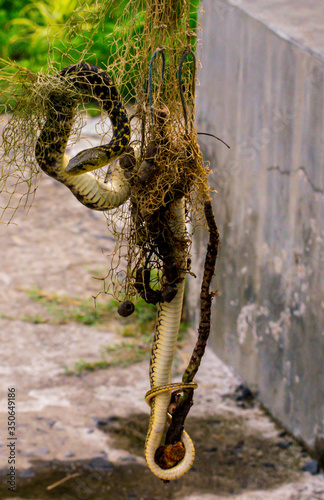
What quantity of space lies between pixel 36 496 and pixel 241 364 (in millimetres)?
2044

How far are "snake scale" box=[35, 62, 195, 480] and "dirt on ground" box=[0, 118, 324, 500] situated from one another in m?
1.24

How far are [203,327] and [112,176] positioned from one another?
1.68ft

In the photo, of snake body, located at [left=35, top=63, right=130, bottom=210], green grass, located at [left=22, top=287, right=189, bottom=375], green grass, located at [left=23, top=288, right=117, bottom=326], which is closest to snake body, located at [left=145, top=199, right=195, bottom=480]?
snake body, located at [left=35, top=63, right=130, bottom=210]

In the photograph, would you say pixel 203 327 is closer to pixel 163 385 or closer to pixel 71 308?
pixel 163 385

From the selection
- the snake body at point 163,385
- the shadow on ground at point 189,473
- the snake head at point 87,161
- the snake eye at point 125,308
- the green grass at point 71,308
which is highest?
the snake head at point 87,161

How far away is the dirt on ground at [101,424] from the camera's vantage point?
157 inches

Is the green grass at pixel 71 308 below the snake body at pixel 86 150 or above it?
below

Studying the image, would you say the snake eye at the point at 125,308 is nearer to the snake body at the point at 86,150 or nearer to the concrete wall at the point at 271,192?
the snake body at the point at 86,150

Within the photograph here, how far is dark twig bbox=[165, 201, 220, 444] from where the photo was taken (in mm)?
1740

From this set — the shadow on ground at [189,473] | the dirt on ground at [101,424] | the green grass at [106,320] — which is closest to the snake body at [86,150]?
the dirt on ground at [101,424]

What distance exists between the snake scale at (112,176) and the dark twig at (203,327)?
47 mm

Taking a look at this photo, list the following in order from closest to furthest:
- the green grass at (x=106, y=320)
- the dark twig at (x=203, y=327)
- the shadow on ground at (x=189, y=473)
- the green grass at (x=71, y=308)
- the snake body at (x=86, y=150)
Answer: the snake body at (x=86, y=150) < the dark twig at (x=203, y=327) < the shadow on ground at (x=189, y=473) < the green grass at (x=106, y=320) < the green grass at (x=71, y=308)

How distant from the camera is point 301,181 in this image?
162 inches

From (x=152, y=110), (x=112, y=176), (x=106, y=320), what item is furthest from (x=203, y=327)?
(x=106, y=320)
